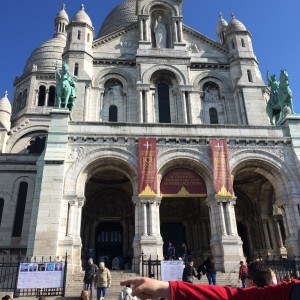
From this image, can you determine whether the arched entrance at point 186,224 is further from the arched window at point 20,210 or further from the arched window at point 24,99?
the arched window at point 24,99

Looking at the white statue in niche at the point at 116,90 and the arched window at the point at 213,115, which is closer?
the arched window at the point at 213,115

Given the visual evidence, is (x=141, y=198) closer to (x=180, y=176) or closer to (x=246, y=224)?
(x=180, y=176)

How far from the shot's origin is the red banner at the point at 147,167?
17156 millimetres

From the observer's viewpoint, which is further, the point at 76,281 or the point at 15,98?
the point at 15,98

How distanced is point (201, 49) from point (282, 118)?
10.6m

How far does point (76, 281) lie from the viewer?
1438 cm

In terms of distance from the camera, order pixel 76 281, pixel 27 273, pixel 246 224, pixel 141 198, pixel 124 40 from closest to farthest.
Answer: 1. pixel 27 273
2. pixel 76 281
3. pixel 141 198
4. pixel 246 224
5. pixel 124 40

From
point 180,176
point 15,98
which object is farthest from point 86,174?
point 15,98

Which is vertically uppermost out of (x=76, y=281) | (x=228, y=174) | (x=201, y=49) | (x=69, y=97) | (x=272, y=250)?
(x=201, y=49)

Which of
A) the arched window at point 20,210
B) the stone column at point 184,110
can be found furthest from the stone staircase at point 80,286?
the stone column at point 184,110

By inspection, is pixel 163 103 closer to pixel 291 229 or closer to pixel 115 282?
pixel 291 229

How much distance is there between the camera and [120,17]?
39.8 meters

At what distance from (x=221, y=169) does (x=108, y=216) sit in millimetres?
8451

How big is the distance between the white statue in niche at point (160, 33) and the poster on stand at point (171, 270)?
19020 mm
